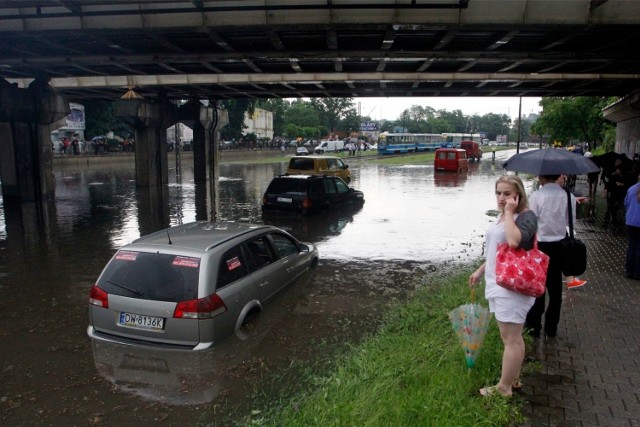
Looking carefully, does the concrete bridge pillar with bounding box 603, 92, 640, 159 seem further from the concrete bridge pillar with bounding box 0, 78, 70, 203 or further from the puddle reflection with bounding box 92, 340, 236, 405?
the concrete bridge pillar with bounding box 0, 78, 70, 203

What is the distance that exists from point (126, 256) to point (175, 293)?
2.57 feet

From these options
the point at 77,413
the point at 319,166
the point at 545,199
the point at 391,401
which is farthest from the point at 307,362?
the point at 319,166

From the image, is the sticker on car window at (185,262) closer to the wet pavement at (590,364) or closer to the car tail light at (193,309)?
the car tail light at (193,309)

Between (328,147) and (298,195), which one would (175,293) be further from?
(328,147)

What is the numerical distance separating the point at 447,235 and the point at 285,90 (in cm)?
1546

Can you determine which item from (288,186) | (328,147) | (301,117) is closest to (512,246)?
(288,186)

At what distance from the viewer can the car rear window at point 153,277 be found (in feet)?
Result: 18.2

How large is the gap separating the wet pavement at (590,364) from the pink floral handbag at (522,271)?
103cm

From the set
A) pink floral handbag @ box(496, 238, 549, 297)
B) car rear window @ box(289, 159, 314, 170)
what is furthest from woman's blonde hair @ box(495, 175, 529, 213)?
car rear window @ box(289, 159, 314, 170)

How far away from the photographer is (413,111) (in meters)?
183

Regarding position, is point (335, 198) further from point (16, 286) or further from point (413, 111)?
point (413, 111)

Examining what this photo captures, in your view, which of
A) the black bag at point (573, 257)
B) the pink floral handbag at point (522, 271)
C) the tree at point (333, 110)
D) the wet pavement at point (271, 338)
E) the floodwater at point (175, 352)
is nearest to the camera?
the pink floral handbag at point (522, 271)

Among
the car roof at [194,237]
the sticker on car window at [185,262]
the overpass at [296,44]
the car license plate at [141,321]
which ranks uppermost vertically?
the overpass at [296,44]

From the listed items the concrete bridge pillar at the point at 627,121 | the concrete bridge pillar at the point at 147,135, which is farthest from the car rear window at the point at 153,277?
the concrete bridge pillar at the point at 627,121
